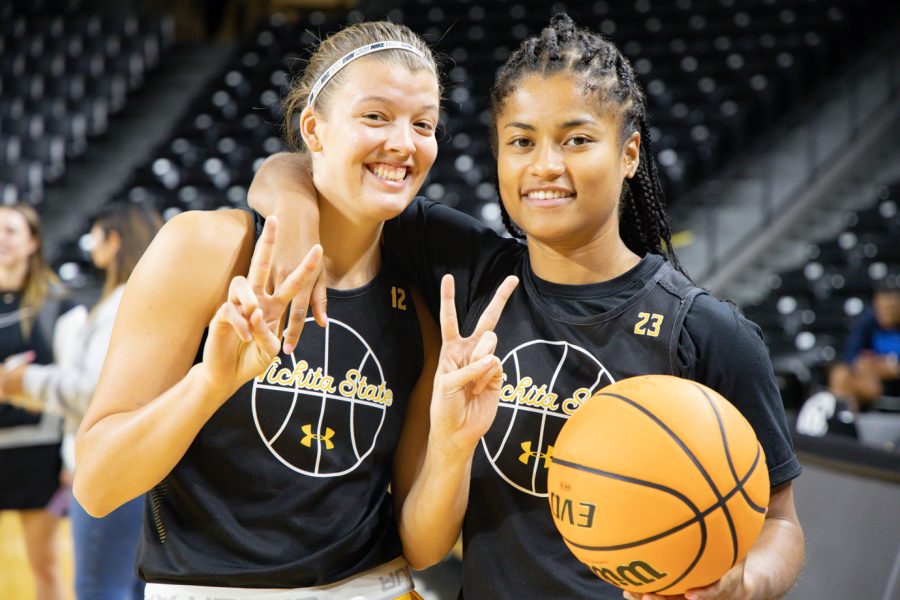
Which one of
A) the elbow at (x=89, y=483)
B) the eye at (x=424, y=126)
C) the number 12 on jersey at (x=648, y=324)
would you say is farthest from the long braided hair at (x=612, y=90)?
the elbow at (x=89, y=483)

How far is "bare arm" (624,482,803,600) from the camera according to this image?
158 centimetres

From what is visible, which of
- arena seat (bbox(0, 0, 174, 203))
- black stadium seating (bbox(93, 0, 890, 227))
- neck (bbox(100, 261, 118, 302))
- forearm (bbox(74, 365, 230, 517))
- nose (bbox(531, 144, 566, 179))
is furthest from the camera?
arena seat (bbox(0, 0, 174, 203))

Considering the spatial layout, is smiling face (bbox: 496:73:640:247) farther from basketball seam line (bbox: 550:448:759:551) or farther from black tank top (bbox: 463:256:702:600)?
basketball seam line (bbox: 550:448:759:551)

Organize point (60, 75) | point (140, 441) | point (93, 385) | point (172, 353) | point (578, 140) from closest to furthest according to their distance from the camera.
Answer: point (140, 441) < point (172, 353) < point (578, 140) < point (93, 385) < point (60, 75)

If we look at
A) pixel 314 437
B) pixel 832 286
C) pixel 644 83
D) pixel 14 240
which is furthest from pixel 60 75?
pixel 314 437

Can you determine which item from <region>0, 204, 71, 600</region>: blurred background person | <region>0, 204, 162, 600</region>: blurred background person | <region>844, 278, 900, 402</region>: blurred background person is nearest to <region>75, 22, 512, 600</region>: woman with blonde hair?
<region>0, 204, 162, 600</region>: blurred background person

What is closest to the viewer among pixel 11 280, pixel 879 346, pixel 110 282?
pixel 110 282

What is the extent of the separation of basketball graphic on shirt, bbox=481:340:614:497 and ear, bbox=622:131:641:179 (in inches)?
15.1

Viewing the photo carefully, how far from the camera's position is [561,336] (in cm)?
184

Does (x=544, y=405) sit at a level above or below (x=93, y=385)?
Answer: above

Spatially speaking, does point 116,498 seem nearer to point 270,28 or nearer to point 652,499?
point 652,499

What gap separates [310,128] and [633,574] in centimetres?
108

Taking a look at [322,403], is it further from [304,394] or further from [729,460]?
[729,460]

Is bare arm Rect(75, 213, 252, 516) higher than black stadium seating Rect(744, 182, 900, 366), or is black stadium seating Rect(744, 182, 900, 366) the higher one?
bare arm Rect(75, 213, 252, 516)
